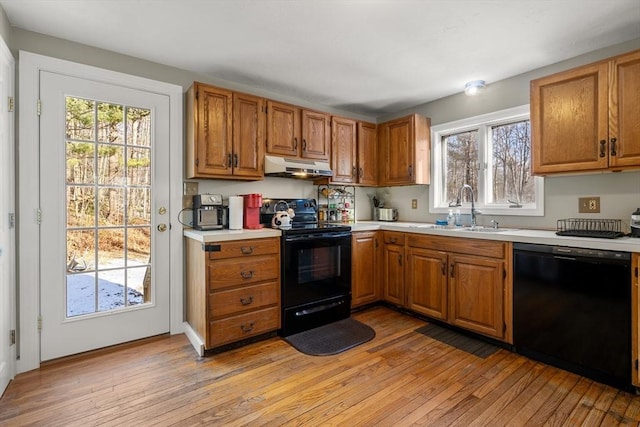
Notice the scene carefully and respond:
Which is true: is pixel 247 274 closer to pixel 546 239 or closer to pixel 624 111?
pixel 546 239

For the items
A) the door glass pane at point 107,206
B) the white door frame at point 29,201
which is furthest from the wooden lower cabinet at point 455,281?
the white door frame at point 29,201

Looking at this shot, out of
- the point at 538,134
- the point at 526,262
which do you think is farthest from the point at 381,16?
the point at 526,262

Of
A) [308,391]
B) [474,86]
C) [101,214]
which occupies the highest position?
[474,86]

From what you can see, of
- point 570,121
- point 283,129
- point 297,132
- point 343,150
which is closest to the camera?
point 570,121

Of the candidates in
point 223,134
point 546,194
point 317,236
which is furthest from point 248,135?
point 546,194

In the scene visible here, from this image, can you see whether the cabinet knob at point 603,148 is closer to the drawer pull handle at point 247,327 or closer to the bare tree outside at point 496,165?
the bare tree outside at point 496,165

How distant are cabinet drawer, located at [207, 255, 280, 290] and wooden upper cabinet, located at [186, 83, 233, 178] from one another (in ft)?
2.61

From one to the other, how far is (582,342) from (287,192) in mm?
2711

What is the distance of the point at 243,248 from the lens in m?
2.47

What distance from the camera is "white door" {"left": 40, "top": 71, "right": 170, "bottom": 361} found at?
224 cm

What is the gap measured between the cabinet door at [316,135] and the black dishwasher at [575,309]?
79.3 inches

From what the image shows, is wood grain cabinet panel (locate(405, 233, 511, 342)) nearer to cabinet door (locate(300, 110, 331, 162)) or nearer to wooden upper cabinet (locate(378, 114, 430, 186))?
wooden upper cabinet (locate(378, 114, 430, 186))

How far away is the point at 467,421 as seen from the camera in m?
1.65

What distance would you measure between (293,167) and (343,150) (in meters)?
0.86
